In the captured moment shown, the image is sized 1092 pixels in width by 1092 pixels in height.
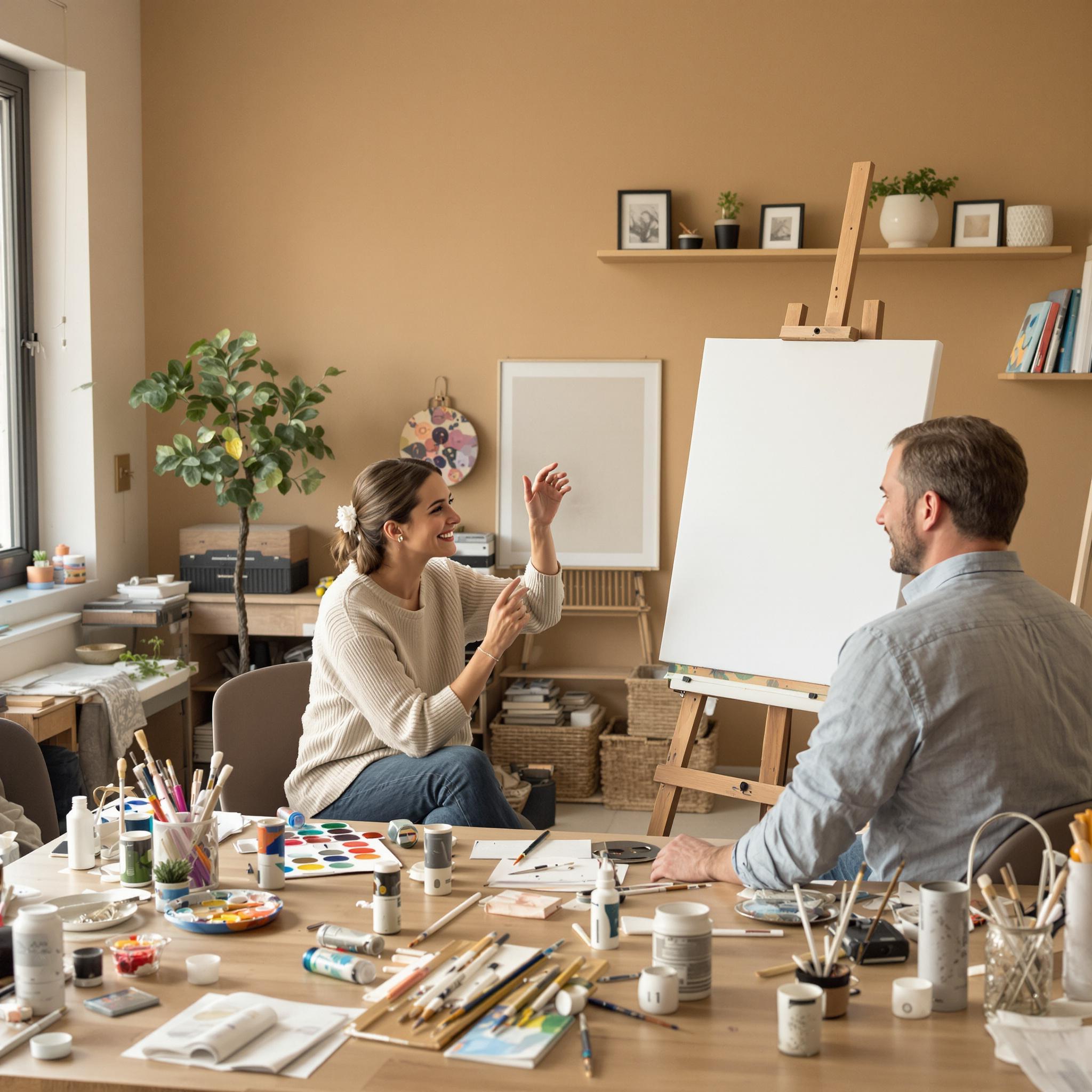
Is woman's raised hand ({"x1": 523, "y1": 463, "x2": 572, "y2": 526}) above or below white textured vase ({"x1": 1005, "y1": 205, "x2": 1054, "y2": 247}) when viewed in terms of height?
below

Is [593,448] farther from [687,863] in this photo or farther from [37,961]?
[37,961]

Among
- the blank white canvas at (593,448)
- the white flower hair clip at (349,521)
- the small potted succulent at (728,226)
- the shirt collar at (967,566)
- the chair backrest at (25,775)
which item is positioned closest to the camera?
the shirt collar at (967,566)

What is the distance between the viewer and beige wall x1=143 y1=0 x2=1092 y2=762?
443 centimetres

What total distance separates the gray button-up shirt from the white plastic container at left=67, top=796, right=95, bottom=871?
1013mm

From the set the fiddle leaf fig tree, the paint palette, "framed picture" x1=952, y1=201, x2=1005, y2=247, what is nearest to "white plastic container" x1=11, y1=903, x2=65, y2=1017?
the paint palette

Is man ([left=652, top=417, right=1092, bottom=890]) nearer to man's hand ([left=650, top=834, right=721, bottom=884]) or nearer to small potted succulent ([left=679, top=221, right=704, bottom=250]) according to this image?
man's hand ([left=650, top=834, right=721, bottom=884])

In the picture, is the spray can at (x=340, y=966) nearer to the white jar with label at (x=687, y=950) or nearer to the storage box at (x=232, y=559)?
the white jar with label at (x=687, y=950)

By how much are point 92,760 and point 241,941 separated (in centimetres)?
229

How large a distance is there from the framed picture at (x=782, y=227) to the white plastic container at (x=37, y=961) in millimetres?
3692

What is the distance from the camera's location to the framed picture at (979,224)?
4.34 metres

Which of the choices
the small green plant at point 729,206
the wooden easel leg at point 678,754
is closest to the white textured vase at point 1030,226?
the small green plant at point 729,206

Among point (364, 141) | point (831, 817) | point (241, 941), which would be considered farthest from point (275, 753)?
point (364, 141)

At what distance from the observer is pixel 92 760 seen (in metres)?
3.67

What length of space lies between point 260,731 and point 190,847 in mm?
954
